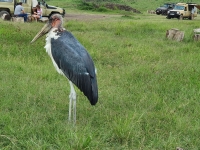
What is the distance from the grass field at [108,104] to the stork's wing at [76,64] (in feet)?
1.32

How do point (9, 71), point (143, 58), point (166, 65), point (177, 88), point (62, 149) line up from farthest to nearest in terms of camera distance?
point (143, 58), point (166, 65), point (9, 71), point (177, 88), point (62, 149)

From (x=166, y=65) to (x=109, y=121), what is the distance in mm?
3130

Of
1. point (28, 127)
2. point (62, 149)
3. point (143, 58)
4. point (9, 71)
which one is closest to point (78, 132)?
point (62, 149)

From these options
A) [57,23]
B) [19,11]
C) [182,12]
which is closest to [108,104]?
[57,23]

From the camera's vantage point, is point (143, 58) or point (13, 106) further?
point (143, 58)

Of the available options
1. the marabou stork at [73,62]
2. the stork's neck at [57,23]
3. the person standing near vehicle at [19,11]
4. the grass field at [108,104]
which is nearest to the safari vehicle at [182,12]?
the person standing near vehicle at [19,11]

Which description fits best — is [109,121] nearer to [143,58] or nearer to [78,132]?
[78,132]

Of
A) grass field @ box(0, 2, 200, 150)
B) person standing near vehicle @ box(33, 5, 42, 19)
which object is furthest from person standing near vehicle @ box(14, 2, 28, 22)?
grass field @ box(0, 2, 200, 150)

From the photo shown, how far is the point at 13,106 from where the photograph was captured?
4.39 m

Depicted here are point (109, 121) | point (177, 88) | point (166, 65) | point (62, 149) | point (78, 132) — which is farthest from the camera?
point (166, 65)

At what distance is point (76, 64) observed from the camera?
379cm

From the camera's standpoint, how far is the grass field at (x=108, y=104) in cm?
357

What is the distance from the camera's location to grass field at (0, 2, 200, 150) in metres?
3.57

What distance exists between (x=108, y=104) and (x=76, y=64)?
1.13 meters
